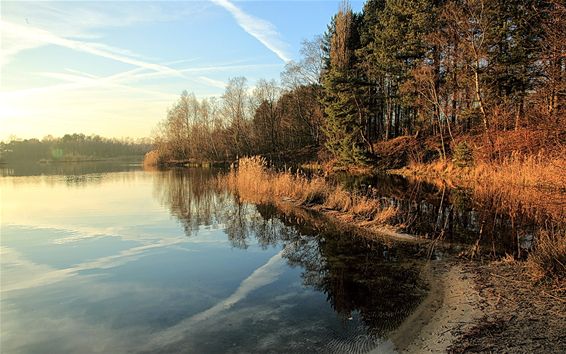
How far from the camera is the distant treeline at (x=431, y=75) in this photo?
20.5 m

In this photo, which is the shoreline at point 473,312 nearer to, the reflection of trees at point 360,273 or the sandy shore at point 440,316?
the sandy shore at point 440,316

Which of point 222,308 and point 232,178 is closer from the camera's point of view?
point 222,308

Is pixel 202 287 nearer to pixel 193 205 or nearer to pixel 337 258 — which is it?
pixel 337 258

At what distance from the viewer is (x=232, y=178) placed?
72.7 ft

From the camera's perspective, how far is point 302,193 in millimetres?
15938

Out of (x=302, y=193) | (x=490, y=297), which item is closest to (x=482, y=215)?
(x=302, y=193)

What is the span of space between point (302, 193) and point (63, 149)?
359 feet

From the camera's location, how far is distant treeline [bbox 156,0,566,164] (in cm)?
2047

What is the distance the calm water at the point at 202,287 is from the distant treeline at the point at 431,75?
6721 mm

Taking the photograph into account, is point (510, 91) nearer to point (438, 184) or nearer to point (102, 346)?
point (438, 184)

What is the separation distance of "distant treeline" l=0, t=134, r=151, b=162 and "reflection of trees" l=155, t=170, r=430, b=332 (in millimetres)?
90303

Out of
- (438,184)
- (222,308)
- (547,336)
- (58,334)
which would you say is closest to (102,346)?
(58,334)

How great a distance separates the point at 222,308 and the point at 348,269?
9.10 feet

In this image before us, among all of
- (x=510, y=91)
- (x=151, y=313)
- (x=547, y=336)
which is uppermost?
(x=510, y=91)
